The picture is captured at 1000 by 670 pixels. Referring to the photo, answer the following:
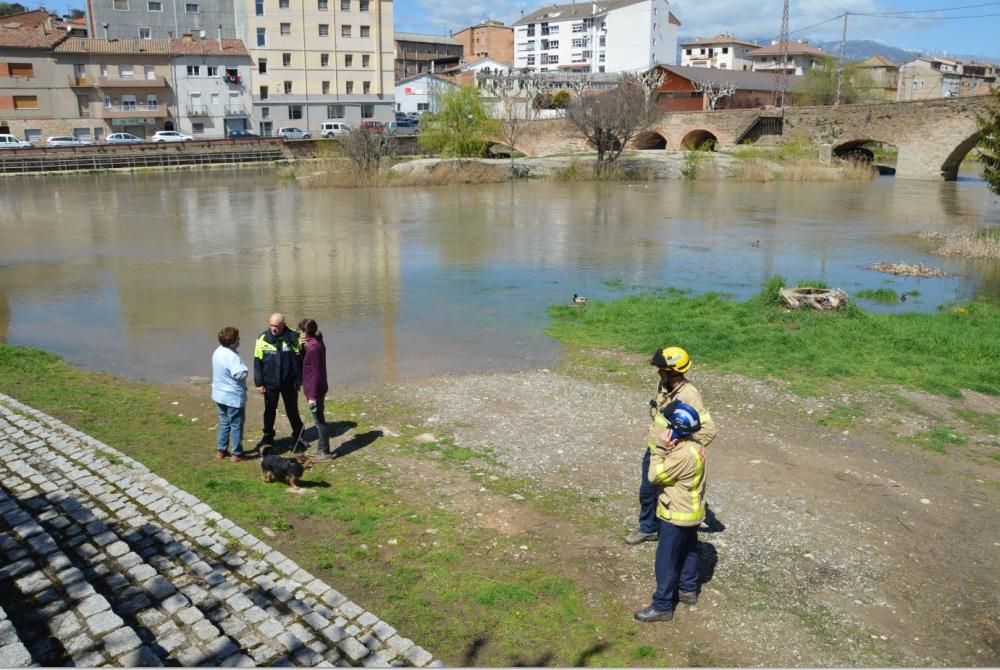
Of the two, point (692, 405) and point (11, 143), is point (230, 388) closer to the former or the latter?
point (692, 405)

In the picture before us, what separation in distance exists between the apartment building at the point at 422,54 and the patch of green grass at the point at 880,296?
9217 cm

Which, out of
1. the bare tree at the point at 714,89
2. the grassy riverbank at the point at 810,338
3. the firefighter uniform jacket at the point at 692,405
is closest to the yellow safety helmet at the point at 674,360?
the firefighter uniform jacket at the point at 692,405

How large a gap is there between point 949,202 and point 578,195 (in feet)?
55.9

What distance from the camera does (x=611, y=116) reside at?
46.4m

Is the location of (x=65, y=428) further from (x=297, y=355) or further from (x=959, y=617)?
(x=959, y=617)

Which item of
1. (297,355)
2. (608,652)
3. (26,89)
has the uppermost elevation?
(26,89)

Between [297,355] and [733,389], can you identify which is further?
[733,389]

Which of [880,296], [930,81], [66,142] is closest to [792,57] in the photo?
[930,81]

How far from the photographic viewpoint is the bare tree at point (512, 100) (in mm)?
59719

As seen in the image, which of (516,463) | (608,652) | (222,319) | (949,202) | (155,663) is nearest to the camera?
(155,663)

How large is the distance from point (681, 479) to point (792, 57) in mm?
119338

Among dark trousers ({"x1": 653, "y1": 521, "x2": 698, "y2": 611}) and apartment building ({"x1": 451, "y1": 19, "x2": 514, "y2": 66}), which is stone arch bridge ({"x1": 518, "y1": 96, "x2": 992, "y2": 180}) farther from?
apartment building ({"x1": 451, "y1": 19, "x2": 514, "y2": 66})

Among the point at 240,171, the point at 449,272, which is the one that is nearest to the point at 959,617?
the point at 449,272

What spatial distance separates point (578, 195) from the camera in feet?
130
